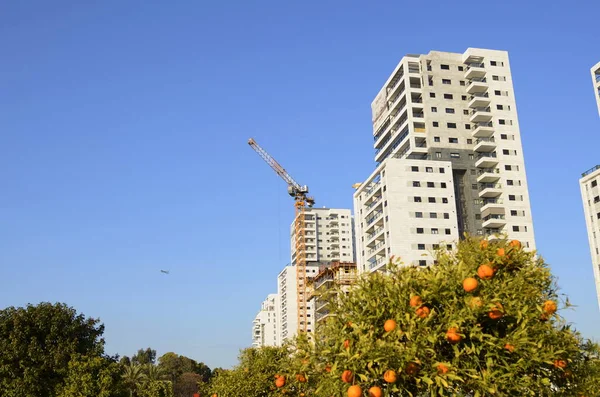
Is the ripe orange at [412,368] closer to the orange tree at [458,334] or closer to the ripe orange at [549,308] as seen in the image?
the orange tree at [458,334]

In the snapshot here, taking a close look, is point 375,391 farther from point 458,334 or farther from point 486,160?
point 486,160

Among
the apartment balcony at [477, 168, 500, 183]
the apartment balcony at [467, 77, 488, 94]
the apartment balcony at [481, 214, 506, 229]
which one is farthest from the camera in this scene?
the apartment balcony at [467, 77, 488, 94]

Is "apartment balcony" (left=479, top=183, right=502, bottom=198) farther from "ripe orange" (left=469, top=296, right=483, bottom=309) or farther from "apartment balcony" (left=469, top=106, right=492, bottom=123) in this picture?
"ripe orange" (left=469, top=296, right=483, bottom=309)

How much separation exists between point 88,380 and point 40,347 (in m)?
4.91

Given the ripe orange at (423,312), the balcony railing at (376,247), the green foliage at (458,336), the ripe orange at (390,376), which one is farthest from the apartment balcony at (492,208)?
the ripe orange at (390,376)

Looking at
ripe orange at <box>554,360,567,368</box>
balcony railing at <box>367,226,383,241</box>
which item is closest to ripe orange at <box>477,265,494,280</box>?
ripe orange at <box>554,360,567,368</box>

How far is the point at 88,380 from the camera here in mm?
44969

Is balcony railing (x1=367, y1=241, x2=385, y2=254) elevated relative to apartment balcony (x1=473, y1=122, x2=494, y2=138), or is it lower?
lower

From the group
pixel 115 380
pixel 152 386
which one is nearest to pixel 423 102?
pixel 152 386

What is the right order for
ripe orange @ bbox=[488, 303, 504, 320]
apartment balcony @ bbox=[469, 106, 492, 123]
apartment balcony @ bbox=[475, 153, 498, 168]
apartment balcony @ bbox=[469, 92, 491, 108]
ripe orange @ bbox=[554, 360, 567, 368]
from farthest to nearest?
apartment balcony @ bbox=[469, 92, 491, 108] → apartment balcony @ bbox=[469, 106, 492, 123] → apartment balcony @ bbox=[475, 153, 498, 168] → ripe orange @ bbox=[554, 360, 567, 368] → ripe orange @ bbox=[488, 303, 504, 320]

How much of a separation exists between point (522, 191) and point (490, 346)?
95399 millimetres

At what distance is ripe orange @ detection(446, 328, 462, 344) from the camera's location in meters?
16.4

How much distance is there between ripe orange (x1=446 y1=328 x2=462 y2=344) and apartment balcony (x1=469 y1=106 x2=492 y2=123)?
96.6 metres

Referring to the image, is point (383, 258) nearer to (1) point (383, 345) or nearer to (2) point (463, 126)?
(2) point (463, 126)
